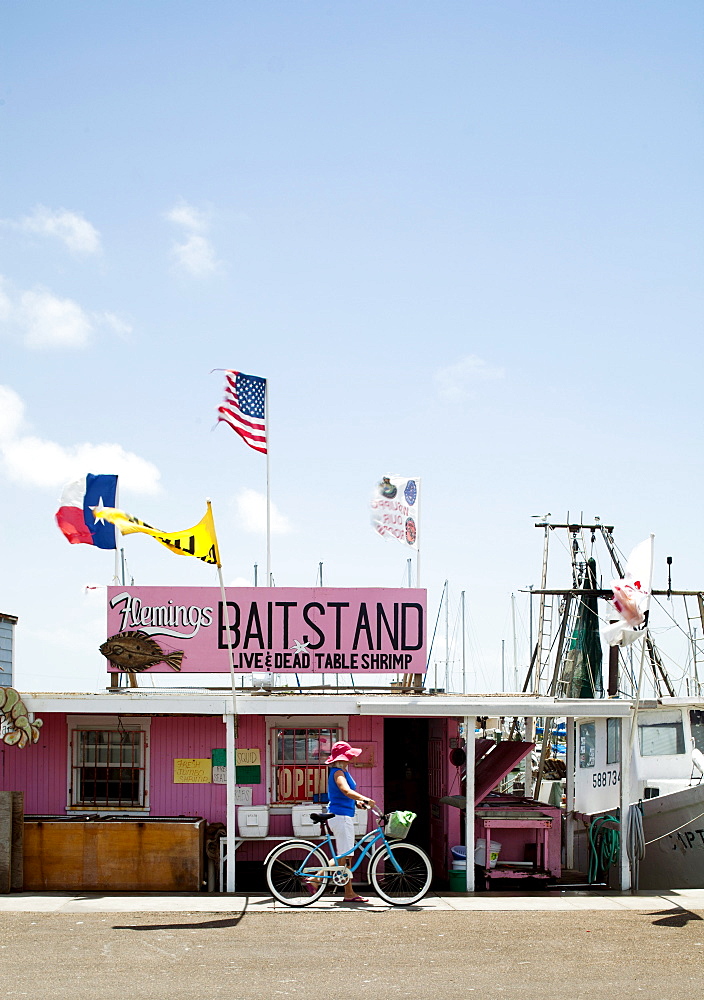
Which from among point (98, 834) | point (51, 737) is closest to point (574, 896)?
point (98, 834)

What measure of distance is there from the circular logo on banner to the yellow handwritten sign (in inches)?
193

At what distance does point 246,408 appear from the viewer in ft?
60.8

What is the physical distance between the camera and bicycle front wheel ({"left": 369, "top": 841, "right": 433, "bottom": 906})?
41.9 feet

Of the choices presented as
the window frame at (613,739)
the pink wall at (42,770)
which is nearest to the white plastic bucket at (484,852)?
the window frame at (613,739)

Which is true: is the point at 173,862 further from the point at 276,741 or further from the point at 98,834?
the point at 276,741

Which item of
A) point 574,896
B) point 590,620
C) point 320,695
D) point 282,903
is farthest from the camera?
point 590,620

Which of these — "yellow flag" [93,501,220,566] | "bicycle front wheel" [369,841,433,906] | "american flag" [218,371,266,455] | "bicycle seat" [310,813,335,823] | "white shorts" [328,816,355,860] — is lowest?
"bicycle front wheel" [369,841,433,906]

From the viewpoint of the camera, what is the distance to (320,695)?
1492 centimetres

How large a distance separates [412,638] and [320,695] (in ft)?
5.27

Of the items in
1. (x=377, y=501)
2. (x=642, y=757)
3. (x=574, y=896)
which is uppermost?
(x=377, y=501)

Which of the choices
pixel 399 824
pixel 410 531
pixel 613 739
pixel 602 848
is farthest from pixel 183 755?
pixel 613 739

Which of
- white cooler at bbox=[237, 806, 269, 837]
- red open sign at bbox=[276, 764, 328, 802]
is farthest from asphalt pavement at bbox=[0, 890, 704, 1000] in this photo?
red open sign at bbox=[276, 764, 328, 802]

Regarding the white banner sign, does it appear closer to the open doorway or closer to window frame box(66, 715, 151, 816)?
the open doorway

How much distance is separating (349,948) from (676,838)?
330 inches
